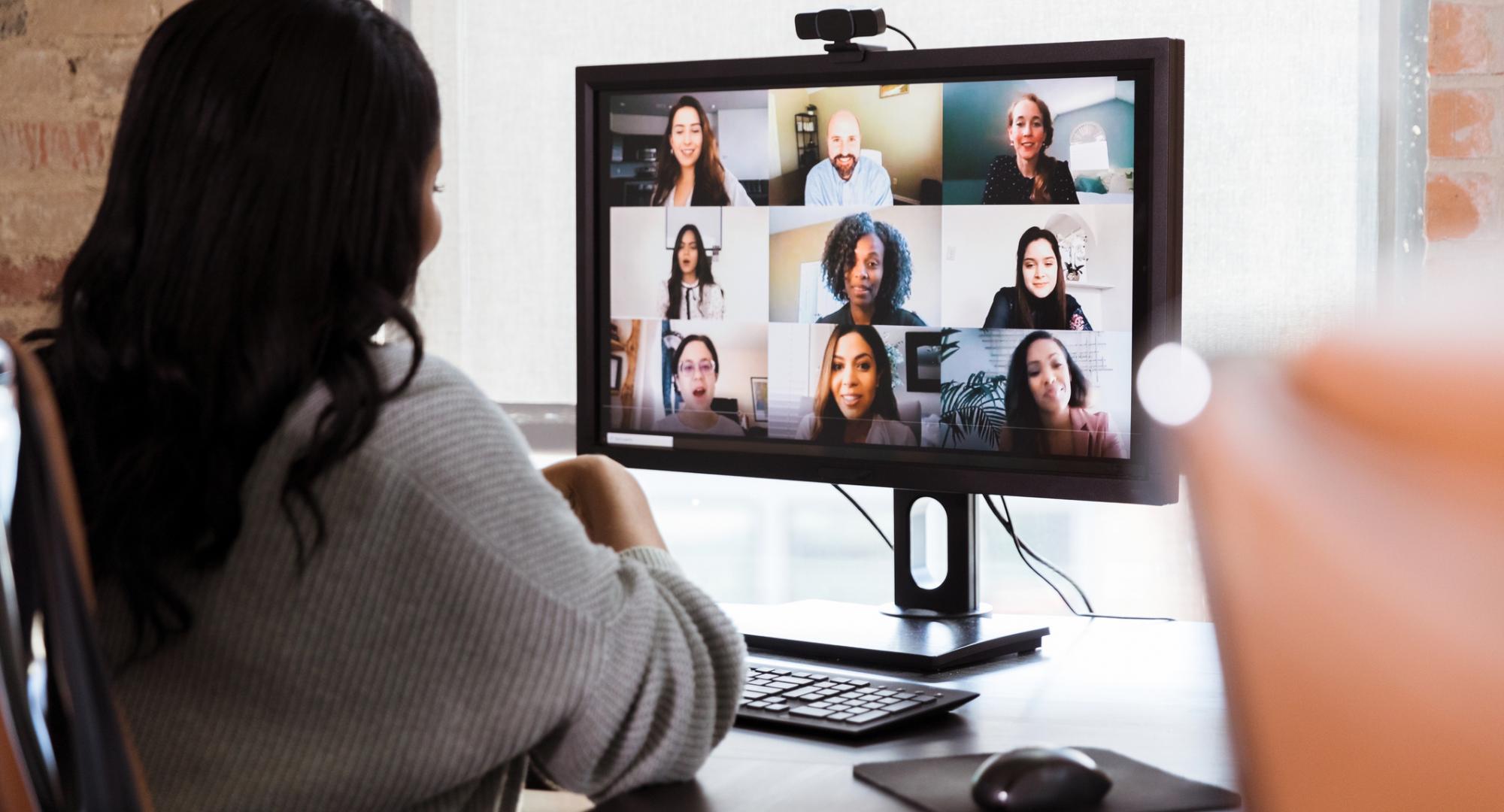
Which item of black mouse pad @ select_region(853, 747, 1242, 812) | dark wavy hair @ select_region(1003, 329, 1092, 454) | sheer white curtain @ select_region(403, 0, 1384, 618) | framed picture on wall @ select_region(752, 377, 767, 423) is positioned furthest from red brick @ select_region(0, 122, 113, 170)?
black mouse pad @ select_region(853, 747, 1242, 812)

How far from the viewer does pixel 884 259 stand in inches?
51.9

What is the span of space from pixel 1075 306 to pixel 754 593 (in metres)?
0.92

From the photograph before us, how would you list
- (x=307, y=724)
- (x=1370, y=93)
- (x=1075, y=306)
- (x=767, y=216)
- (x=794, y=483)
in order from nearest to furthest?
(x=307, y=724), (x=1075, y=306), (x=767, y=216), (x=1370, y=93), (x=794, y=483)

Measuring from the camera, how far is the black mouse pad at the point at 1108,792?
0.85 m

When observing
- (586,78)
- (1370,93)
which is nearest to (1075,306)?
(586,78)

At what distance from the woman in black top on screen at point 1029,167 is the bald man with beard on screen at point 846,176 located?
4.0 inches

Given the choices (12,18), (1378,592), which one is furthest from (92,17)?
(1378,592)

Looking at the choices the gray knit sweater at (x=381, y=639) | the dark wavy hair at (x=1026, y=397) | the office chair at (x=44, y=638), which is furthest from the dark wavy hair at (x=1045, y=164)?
the office chair at (x=44, y=638)

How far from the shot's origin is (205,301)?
80cm

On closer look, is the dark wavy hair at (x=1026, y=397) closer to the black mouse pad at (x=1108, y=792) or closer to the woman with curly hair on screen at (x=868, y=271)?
the woman with curly hair on screen at (x=868, y=271)

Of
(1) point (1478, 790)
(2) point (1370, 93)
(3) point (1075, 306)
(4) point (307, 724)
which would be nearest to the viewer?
(1) point (1478, 790)

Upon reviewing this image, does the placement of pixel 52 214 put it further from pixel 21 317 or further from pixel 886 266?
pixel 886 266

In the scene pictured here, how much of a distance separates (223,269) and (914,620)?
800 mm

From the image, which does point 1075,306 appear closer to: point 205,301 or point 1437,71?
point 1437,71
